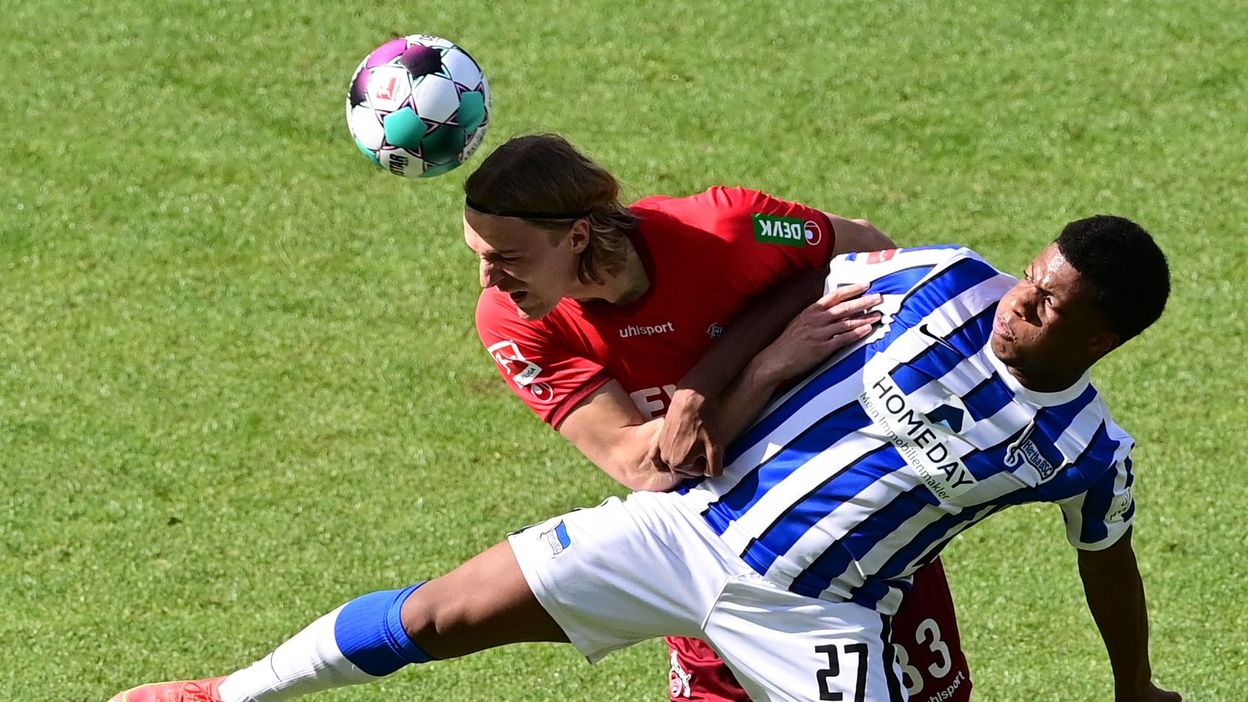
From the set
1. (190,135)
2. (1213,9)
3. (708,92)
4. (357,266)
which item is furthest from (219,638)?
(1213,9)

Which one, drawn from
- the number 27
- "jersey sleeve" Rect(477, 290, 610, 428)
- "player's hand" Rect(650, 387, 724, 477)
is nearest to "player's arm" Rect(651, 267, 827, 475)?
"player's hand" Rect(650, 387, 724, 477)

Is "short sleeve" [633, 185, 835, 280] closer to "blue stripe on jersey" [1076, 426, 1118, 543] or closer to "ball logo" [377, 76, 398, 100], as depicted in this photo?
"ball logo" [377, 76, 398, 100]

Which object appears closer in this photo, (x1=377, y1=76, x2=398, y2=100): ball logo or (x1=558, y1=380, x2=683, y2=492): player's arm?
(x1=558, y1=380, x2=683, y2=492): player's arm

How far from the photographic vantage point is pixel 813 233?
4.13 m

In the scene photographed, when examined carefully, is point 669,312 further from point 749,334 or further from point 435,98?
point 435,98

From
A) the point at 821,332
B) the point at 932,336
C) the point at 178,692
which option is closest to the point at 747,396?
the point at 821,332

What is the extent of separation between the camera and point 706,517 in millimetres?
3988

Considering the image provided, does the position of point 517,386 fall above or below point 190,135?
above

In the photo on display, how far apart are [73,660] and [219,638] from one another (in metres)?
0.44

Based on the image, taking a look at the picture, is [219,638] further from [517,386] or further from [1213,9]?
[1213,9]

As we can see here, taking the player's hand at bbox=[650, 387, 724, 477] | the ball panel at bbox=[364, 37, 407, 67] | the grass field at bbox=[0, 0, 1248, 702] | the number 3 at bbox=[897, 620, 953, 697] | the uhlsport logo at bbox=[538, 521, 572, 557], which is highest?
the ball panel at bbox=[364, 37, 407, 67]

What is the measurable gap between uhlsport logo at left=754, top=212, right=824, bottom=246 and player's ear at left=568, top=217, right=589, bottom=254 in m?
0.43

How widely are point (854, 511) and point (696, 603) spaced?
46 cm

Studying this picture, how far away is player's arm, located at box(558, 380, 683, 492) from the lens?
405 cm
